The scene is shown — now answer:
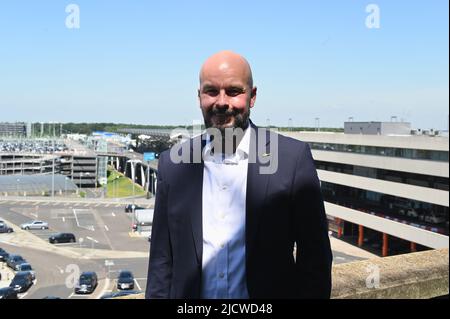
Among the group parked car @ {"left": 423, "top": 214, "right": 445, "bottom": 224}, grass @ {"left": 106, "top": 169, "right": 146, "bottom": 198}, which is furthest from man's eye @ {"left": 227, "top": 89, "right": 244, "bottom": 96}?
grass @ {"left": 106, "top": 169, "right": 146, "bottom": 198}

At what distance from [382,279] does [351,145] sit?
2397 cm

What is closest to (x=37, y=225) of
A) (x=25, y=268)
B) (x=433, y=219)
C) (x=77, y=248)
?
(x=25, y=268)

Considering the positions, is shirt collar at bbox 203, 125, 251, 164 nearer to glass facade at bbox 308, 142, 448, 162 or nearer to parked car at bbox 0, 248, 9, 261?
parked car at bbox 0, 248, 9, 261

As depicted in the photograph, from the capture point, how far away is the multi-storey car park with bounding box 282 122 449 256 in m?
20.7

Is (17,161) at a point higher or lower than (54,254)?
higher

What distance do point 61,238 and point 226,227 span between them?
17.2m

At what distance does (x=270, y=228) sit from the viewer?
4.49ft

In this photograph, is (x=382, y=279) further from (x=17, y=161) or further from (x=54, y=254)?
(x=54, y=254)

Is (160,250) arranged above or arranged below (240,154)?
below

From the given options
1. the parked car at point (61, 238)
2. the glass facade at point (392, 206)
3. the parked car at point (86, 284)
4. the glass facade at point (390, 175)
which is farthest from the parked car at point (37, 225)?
the glass facade at point (392, 206)

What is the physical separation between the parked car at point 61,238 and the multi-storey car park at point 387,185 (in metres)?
11.9

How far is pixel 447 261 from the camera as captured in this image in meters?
3.36

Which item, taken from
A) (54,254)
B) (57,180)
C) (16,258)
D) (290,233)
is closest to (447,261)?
(290,233)

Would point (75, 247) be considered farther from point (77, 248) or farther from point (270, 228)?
point (270, 228)
